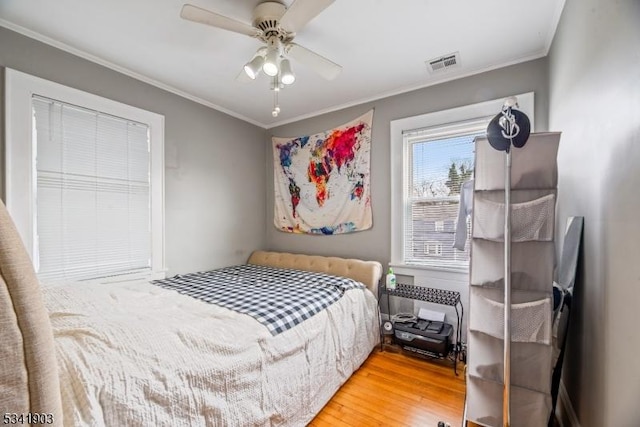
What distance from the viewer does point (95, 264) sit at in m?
2.20

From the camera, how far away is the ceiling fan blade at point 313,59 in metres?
1.76

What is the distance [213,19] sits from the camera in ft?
4.86

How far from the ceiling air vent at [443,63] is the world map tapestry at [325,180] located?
0.72m

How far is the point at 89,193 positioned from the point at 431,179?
2.95 m

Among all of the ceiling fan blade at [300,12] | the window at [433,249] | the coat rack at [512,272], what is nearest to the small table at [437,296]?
the window at [433,249]

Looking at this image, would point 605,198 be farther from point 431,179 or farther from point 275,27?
point 275,27

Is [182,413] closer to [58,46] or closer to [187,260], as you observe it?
[187,260]

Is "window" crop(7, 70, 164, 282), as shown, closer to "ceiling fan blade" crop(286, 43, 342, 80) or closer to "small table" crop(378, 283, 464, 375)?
"ceiling fan blade" crop(286, 43, 342, 80)

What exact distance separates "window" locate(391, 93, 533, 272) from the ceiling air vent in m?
0.36

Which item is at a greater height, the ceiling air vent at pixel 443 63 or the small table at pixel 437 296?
the ceiling air vent at pixel 443 63

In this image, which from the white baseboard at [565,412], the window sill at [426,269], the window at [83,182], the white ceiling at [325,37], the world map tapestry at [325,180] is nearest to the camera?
the white baseboard at [565,412]

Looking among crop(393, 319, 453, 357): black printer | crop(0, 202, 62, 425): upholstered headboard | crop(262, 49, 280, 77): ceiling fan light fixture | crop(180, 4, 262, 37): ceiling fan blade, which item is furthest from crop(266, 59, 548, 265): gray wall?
crop(0, 202, 62, 425): upholstered headboard

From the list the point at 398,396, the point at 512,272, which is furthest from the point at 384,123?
the point at 398,396

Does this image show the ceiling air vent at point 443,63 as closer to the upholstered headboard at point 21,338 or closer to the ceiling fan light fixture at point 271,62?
the ceiling fan light fixture at point 271,62
